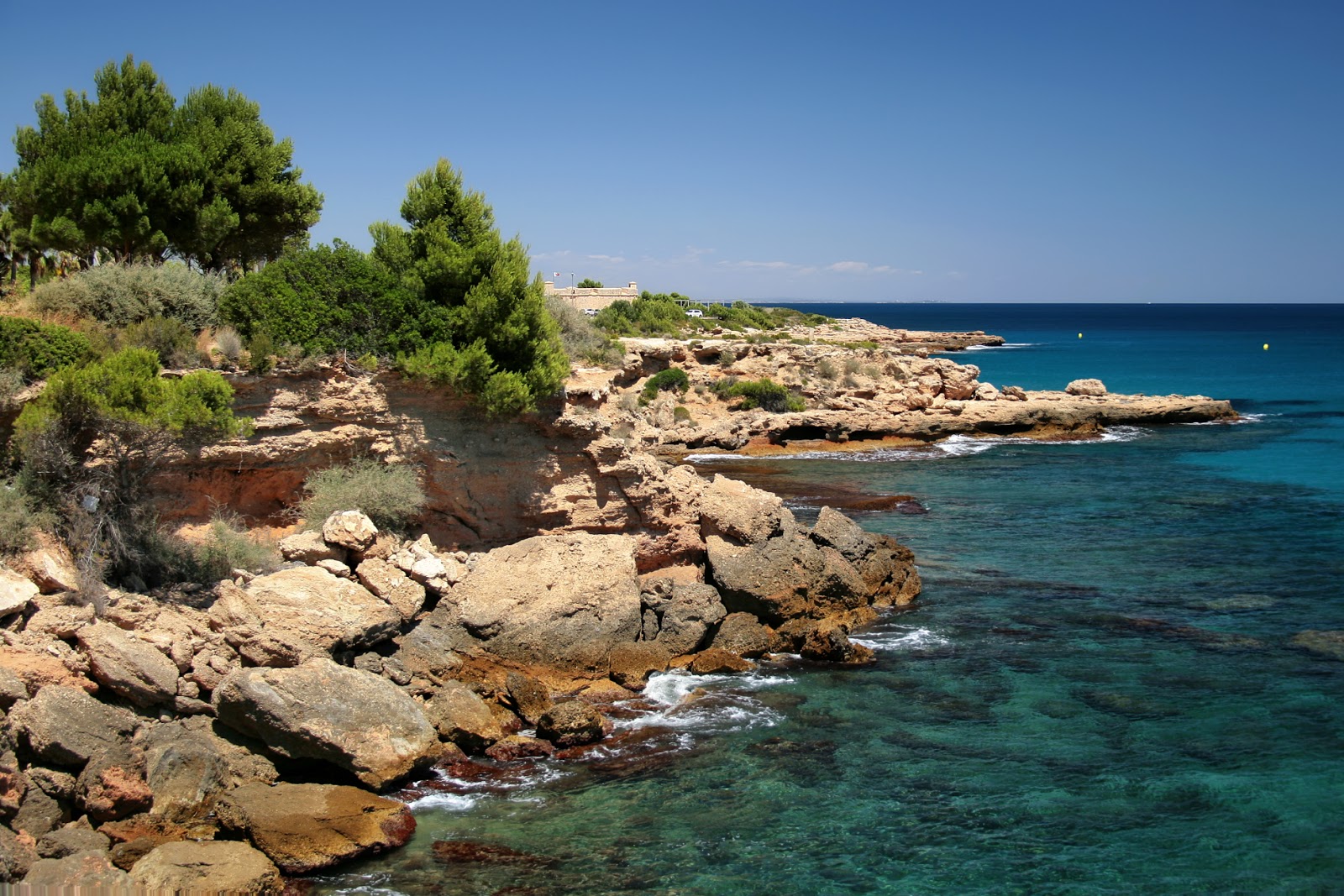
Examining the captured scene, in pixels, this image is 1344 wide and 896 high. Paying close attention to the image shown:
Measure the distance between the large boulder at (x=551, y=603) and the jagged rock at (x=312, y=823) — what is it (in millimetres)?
4312

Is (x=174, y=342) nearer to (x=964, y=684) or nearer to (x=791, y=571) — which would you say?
(x=791, y=571)

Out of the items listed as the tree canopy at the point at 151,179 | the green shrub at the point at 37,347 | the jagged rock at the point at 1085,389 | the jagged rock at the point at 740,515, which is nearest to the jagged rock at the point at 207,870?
the green shrub at the point at 37,347

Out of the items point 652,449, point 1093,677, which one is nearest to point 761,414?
point 652,449

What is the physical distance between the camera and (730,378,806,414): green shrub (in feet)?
152

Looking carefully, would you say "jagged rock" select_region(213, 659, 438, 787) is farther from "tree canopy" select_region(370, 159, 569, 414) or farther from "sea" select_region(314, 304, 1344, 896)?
"tree canopy" select_region(370, 159, 569, 414)

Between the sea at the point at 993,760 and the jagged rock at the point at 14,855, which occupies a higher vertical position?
the jagged rock at the point at 14,855

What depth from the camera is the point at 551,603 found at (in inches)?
627

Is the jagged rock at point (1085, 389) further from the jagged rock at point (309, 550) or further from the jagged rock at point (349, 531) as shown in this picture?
the jagged rock at point (309, 550)

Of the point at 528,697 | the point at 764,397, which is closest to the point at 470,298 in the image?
the point at 528,697

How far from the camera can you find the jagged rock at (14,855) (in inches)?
350

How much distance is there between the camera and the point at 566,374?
18.9 metres

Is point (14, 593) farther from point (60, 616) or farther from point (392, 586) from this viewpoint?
point (392, 586)

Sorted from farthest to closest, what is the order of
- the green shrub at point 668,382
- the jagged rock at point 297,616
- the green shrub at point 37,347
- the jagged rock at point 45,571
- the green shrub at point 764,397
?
the green shrub at point 764,397
the green shrub at point 668,382
the green shrub at point 37,347
the jagged rock at point 297,616
the jagged rock at point 45,571

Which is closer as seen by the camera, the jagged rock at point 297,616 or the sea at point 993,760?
the sea at point 993,760
